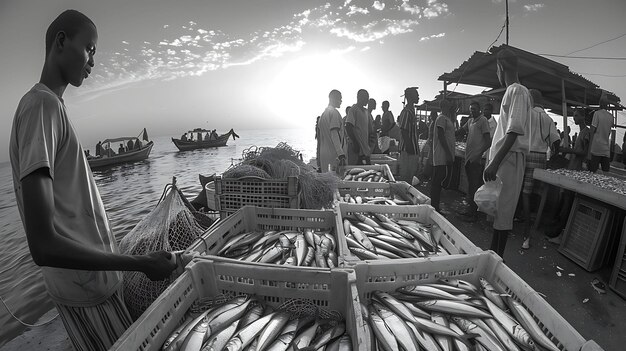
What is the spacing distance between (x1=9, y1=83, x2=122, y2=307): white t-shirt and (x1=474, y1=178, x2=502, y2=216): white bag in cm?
420

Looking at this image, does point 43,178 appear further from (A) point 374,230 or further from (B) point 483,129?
(B) point 483,129

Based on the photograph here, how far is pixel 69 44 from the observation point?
1461mm

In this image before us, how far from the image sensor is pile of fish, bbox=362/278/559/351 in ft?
5.33

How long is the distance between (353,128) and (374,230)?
3.93 metres

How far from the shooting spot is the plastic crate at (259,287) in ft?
5.69

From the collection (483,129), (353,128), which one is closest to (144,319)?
(353,128)

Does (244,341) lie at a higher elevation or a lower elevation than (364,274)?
lower

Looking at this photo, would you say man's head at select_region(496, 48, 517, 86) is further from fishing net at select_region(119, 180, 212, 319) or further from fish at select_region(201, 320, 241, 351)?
fishing net at select_region(119, 180, 212, 319)

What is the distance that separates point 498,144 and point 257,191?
3265 mm

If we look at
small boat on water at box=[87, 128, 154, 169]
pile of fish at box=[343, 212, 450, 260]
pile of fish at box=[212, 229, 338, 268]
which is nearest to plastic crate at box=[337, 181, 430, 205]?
pile of fish at box=[343, 212, 450, 260]

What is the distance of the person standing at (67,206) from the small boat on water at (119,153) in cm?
3449

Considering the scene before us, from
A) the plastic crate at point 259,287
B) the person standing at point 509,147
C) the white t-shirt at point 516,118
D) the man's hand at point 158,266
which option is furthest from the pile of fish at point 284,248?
the white t-shirt at point 516,118

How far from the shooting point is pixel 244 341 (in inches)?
65.0

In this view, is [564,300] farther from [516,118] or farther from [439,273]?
[439,273]
